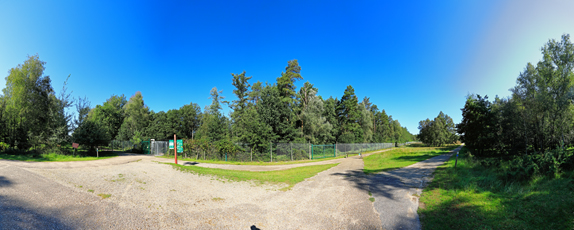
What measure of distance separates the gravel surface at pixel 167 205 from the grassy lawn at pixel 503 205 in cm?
182

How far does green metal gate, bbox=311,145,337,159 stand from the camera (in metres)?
25.0

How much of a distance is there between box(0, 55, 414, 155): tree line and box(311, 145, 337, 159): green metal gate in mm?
2864

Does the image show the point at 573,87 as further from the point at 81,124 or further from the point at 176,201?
the point at 81,124

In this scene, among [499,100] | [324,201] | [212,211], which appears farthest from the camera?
[499,100]

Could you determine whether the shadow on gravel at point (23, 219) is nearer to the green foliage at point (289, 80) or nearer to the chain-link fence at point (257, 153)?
the chain-link fence at point (257, 153)

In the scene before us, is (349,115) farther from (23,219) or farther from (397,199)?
(23,219)

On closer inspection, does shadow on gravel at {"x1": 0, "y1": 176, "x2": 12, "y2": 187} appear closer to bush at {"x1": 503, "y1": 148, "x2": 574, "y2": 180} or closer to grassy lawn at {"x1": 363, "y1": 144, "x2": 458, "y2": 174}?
grassy lawn at {"x1": 363, "y1": 144, "x2": 458, "y2": 174}

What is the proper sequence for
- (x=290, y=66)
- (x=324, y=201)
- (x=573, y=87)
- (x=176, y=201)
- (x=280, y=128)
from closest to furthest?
(x=176, y=201) < (x=324, y=201) < (x=573, y=87) < (x=280, y=128) < (x=290, y=66)

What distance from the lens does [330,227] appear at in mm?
4770

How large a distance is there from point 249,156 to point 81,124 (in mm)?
18198

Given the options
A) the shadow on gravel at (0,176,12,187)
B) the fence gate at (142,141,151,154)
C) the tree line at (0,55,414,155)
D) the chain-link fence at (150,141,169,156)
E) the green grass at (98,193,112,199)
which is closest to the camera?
the green grass at (98,193,112,199)

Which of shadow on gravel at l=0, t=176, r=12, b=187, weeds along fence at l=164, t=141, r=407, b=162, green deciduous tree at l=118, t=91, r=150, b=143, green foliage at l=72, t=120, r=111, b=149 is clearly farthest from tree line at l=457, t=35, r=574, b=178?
green deciduous tree at l=118, t=91, r=150, b=143

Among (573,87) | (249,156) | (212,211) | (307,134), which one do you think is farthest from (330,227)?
(573,87)

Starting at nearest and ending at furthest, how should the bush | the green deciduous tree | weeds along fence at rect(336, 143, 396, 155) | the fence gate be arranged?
the bush, the fence gate, weeds along fence at rect(336, 143, 396, 155), the green deciduous tree
